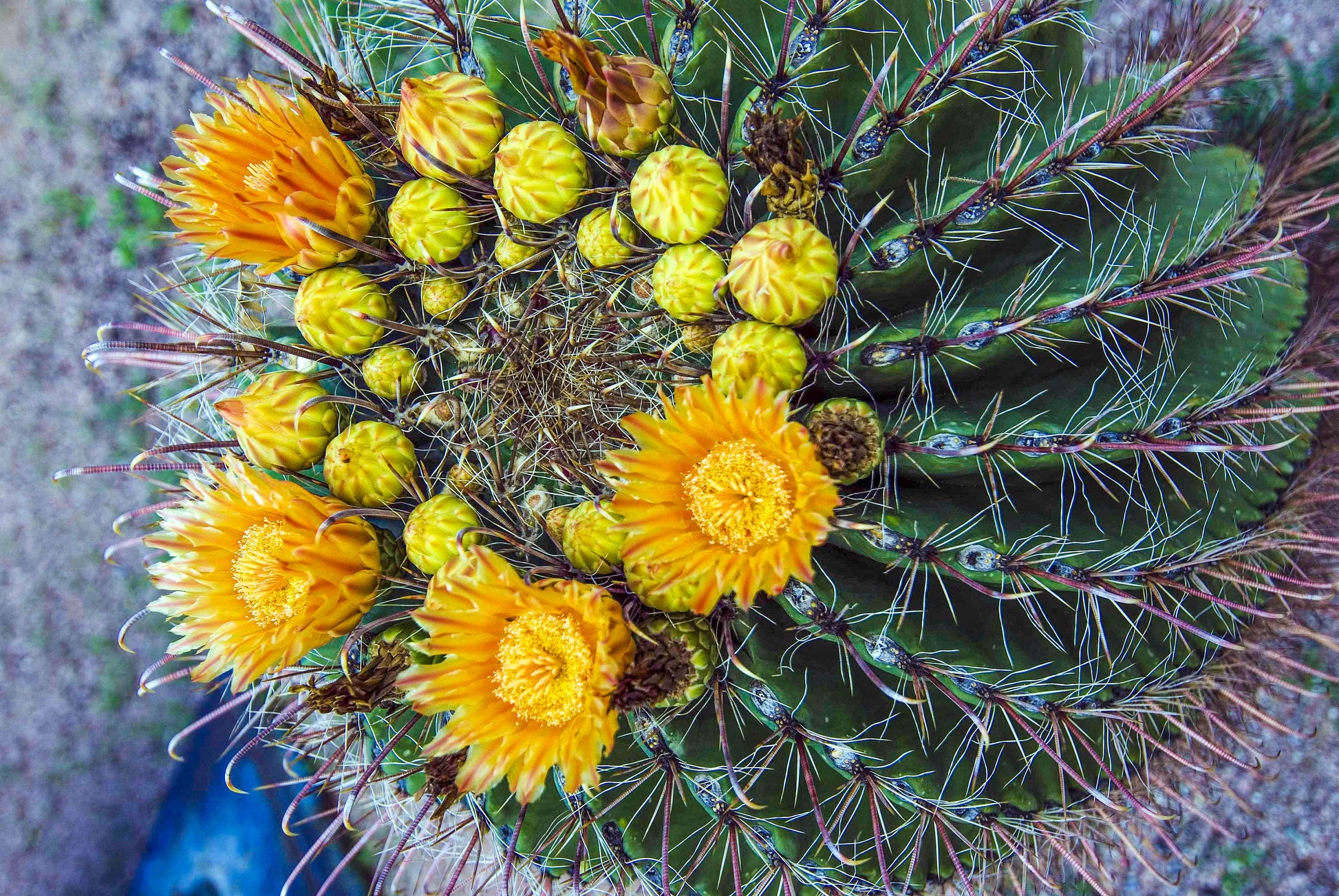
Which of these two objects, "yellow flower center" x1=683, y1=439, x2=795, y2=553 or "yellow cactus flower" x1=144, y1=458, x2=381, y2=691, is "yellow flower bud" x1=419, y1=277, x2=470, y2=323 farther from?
"yellow flower center" x1=683, y1=439, x2=795, y2=553

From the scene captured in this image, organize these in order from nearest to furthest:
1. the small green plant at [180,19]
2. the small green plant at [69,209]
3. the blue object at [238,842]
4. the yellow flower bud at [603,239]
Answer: the yellow flower bud at [603,239], the blue object at [238,842], the small green plant at [180,19], the small green plant at [69,209]

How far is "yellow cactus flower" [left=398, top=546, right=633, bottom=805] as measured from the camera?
110cm

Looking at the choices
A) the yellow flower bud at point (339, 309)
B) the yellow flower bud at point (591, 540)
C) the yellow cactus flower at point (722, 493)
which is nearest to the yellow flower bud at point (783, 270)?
the yellow cactus flower at point (722, 493)

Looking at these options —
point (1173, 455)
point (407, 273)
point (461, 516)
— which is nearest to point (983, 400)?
point (1173, 455)

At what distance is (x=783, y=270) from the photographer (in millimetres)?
1111

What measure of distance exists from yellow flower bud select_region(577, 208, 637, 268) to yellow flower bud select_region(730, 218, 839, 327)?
177 mm

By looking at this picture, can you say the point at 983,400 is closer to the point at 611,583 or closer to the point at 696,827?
the point at 611,583

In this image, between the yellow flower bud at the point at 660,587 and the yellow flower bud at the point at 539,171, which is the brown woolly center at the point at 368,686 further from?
the yellow flower bud at the point at 539,171

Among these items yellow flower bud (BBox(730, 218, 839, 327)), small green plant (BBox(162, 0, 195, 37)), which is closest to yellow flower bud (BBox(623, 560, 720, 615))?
yellow flower bud (BBox(730, 218, 839, 327))

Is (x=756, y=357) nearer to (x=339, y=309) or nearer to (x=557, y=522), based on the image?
(x=557, y=522)

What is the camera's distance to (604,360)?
130 centimetres

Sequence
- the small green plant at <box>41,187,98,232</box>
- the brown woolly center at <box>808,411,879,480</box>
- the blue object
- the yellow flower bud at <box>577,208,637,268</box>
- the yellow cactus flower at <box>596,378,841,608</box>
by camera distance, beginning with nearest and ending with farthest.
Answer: the yellow cactus flower at <box>596,378,841,608</box>
the brown woolly center at <box>808,411,879,480</box>
the yellow flower bud at <box>577,208,637,268</box>
the blue object
the small green plant at <box>41,187,98,232</box>

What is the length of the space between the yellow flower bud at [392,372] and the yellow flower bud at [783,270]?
522 mm

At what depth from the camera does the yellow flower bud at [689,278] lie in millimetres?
1185
